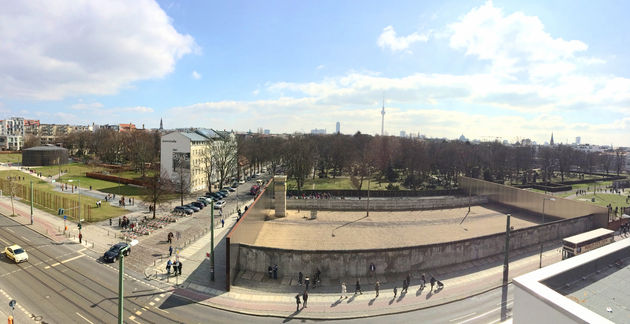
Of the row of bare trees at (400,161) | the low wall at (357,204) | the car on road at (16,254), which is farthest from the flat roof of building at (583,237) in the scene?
the car on road at (16,254)

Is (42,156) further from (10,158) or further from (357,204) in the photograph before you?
(357,204)

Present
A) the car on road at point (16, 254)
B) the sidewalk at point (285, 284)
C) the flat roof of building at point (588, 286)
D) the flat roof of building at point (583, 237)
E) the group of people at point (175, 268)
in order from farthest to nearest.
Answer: the flat roof of building at point (583, 237)
the car on road at point (16, 254)
the group of people at point (175, 268)
the sidewalk at point (285, 284)
the flat roof of building at point (588, 286)

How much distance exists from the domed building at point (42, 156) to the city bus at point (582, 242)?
364ft

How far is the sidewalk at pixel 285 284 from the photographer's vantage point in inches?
784

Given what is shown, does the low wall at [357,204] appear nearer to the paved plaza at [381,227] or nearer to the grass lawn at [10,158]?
the paved plaza at [381,227]

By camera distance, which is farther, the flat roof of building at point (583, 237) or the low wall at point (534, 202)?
the low wall at point (534, 202)

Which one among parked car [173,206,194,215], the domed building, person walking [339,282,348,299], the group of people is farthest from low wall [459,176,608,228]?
the domed building

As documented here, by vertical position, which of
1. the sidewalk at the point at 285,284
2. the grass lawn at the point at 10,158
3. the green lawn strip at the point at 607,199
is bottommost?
the sidewalk at the point at 285,284

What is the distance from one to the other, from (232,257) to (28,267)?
16.4 meters

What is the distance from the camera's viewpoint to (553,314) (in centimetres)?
916

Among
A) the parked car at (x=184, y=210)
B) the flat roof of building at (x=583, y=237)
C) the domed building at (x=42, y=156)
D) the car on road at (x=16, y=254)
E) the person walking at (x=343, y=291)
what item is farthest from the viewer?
the domed building at (x=42, y=156)

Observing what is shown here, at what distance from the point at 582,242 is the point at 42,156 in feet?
374

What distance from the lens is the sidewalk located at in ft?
65.3

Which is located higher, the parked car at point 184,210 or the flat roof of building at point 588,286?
the flat roof of building at point 588,286
